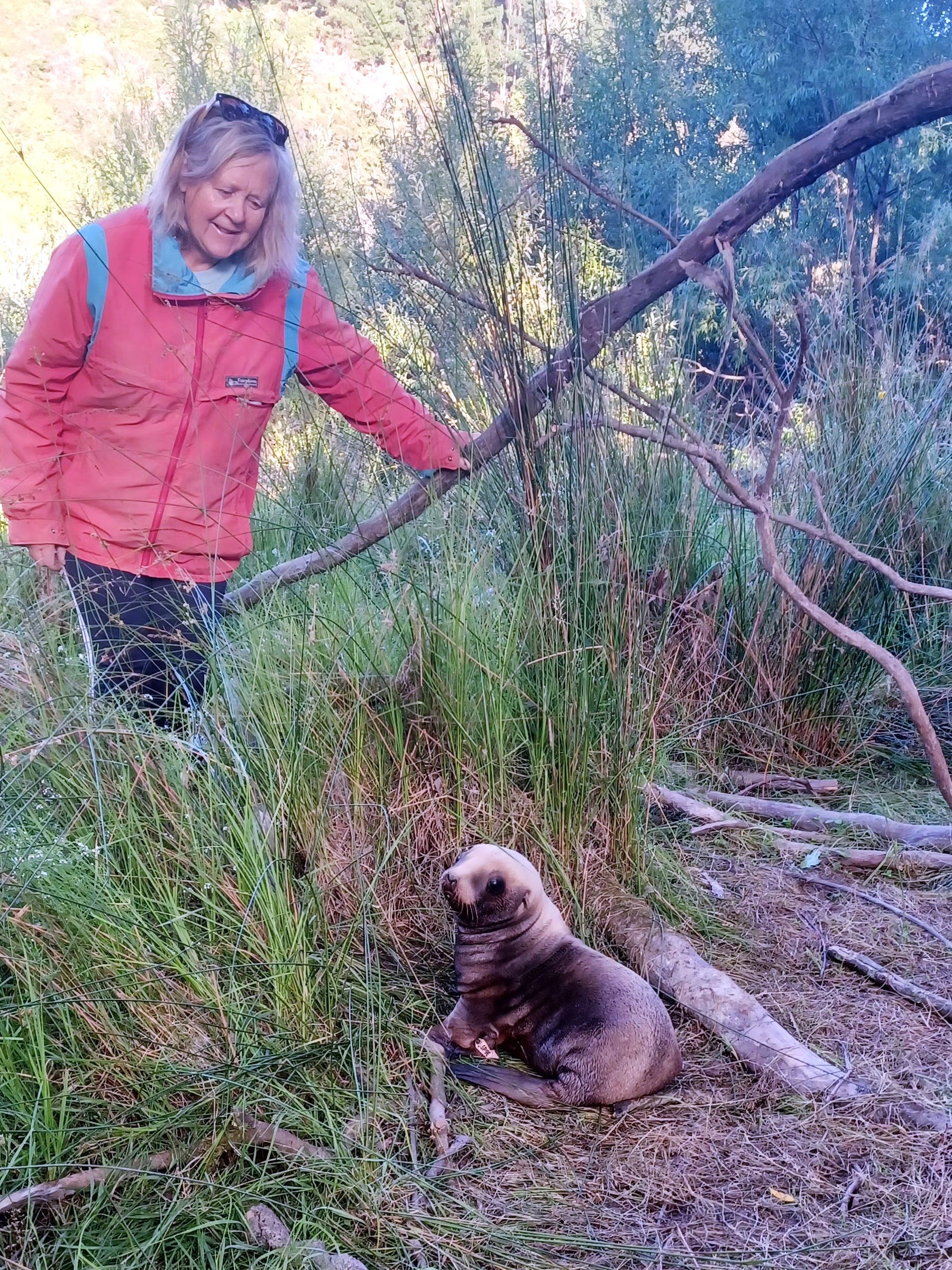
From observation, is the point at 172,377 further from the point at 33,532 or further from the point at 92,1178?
the point at 92,1178

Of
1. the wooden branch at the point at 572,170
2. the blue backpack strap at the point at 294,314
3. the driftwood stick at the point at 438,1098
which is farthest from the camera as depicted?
the blue backpack strap at the point at 294,314

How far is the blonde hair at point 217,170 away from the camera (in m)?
3.04

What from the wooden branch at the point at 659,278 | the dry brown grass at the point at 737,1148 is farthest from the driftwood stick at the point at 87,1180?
the wooden branch at the point at 659,278

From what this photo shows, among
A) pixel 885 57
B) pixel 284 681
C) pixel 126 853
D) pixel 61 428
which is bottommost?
pixel 126 853

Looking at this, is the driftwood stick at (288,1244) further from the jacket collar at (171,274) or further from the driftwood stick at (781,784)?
the jacket collar at (171,274)

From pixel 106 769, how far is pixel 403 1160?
98 cm

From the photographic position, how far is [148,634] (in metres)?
2.76

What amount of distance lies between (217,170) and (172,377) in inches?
24.3

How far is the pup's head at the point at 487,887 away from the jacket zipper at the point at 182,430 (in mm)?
1415

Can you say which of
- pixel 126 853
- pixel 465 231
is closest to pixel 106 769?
pixel 126 853

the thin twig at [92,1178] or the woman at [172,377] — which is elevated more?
the woman at [172,377]

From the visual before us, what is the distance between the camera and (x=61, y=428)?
306 centimetres

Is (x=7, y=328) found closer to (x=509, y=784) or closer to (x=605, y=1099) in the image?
(x=509, y=784)

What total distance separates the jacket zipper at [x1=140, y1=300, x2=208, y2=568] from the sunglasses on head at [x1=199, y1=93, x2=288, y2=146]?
54cm
